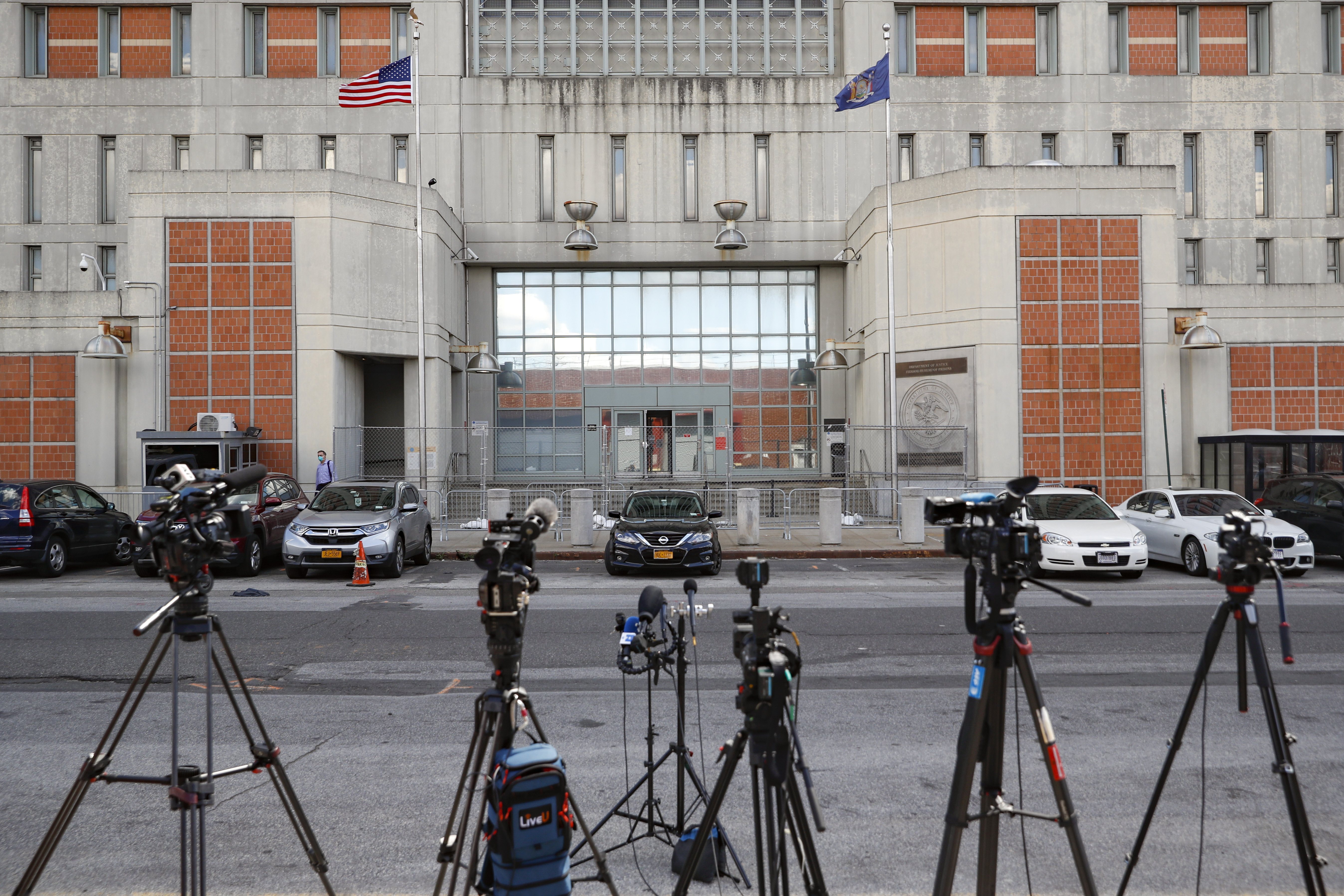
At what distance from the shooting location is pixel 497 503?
20.7m

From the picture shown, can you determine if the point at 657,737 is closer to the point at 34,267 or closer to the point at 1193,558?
the point at 1193,558

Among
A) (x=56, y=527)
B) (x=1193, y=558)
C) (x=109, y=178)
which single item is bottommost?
(x=1193, y=558)

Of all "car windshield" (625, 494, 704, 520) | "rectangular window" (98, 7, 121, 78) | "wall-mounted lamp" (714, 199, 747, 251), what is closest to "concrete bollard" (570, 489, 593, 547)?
"car windshield" (625, 494, 704, 520)

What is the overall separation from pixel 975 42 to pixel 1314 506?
2090 cm

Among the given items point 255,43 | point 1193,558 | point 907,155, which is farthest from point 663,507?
point 255,43

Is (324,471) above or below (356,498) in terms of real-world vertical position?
above

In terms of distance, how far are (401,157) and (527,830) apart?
31.6 metres

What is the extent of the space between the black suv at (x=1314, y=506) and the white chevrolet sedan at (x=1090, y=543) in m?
3.00

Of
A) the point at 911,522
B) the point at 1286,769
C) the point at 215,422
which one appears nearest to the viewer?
the point at 1286,769

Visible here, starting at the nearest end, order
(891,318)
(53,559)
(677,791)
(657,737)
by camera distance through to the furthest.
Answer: (677,791), (657,737), (53,559), (891,318)

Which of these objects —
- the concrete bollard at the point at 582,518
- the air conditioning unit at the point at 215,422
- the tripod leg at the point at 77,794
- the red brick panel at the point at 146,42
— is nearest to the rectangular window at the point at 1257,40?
the concrete bollard at the point at 582,518

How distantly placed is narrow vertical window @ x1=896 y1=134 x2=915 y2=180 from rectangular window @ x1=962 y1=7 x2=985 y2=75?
2.85m

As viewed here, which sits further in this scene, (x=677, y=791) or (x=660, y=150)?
(x=660, y=150)

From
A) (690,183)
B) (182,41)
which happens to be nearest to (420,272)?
(690,183)
